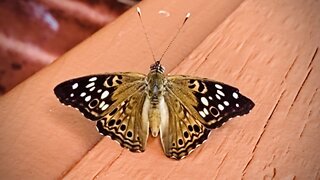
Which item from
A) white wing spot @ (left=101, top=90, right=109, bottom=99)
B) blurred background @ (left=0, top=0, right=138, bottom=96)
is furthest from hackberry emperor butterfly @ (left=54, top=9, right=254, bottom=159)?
blurred background @ (left=0, top=0, right=138, bottom=96)

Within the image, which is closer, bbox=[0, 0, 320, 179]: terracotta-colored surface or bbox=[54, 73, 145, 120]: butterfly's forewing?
bbox=[0, 0, 320, 179]: terracotta-colored surface

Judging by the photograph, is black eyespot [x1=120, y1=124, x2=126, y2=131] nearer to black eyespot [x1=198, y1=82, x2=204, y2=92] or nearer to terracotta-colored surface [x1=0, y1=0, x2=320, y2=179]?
terracotta-colored surface [x1=0, y1=0, x2=320, y2=179]

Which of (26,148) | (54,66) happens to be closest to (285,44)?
(54,66)

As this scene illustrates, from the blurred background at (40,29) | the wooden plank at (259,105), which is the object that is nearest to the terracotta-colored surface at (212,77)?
the wooden plank at (259,105)

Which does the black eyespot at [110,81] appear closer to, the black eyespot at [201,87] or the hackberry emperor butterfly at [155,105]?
the hackberry emperor butterfly at [155,105]

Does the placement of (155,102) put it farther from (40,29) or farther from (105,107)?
(40,29)

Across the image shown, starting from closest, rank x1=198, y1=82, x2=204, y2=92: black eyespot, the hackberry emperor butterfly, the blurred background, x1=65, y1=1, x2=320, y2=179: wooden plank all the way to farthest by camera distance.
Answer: x1=65, y1=1, x2=320, y2=179: wooden plank < the hackberry emperor butterfly < x1=198, y1=82, x2=204, y2=92: black eyespot < the blurred background
